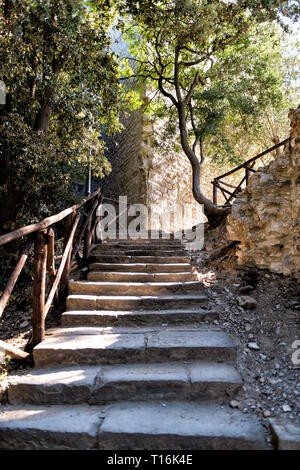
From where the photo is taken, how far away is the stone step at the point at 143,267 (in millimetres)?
3383

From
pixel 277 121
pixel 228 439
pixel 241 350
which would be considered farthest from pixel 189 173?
pixel 228 439

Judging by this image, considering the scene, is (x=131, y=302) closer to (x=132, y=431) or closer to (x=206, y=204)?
(x=132, y=431)

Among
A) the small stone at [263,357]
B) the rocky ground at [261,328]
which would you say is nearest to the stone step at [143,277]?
the rocky ground at [261,328]

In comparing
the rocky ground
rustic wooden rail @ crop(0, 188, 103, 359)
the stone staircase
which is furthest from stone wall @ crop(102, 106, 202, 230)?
the stone staircase

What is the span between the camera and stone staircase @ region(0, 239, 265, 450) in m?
1.46

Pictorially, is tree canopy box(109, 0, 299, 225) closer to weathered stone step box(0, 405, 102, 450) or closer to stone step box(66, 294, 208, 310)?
stone step box(66, 294, 208, 310)

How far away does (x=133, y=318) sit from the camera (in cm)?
249

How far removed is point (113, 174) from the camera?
9883 mm

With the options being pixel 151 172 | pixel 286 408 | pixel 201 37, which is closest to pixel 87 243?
pixel 286 408

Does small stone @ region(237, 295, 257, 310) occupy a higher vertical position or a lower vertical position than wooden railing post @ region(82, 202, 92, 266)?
lower

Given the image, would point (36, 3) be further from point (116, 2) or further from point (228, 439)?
point (228, 439)

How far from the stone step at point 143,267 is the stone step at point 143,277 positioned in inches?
8.4

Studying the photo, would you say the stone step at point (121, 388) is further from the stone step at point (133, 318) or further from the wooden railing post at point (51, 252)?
the wooden railing post at point (51, 252)
